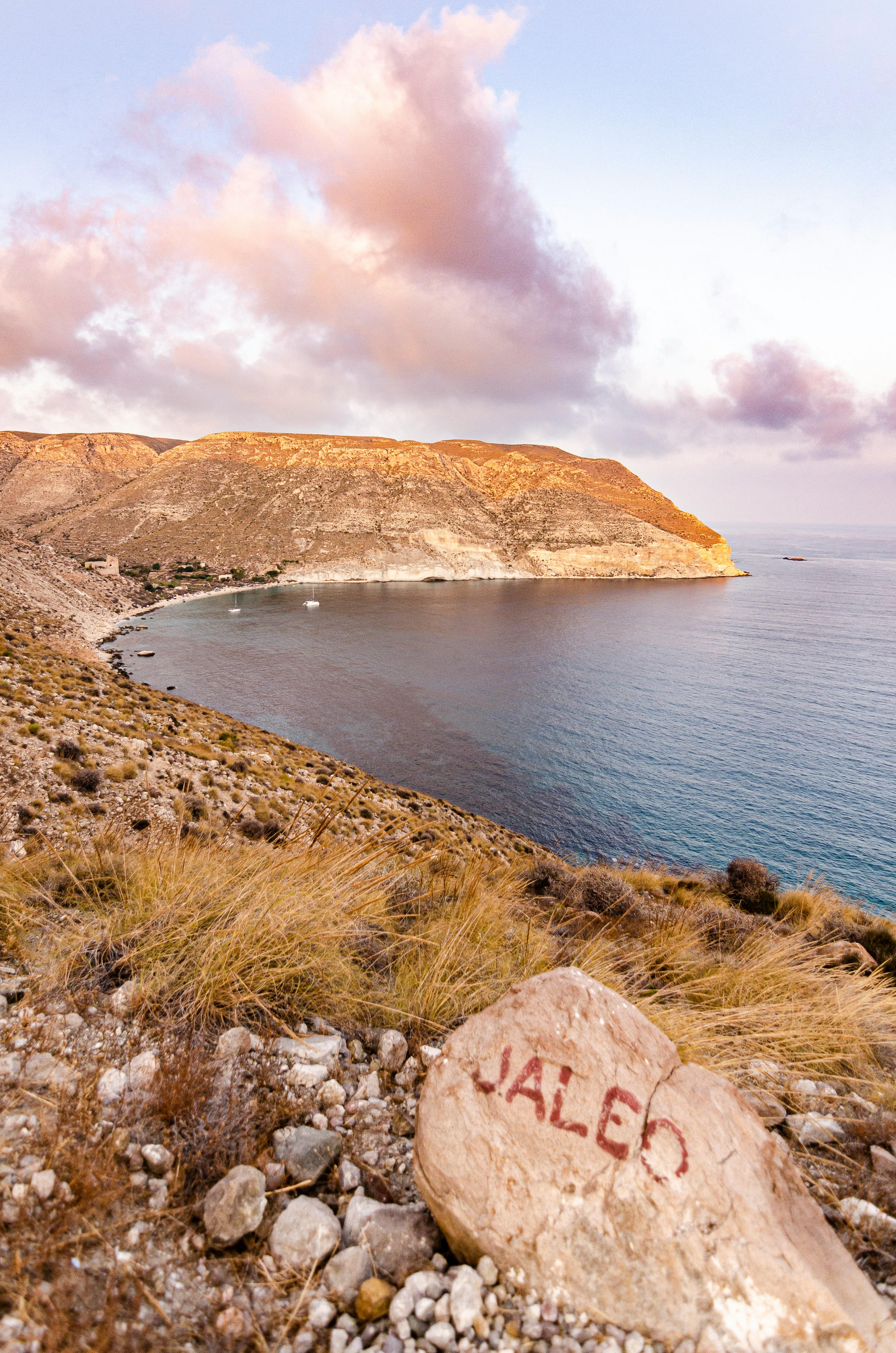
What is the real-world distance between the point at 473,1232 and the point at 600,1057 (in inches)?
25.5

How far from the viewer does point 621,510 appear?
109m

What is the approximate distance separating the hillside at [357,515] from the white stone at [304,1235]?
88.9m

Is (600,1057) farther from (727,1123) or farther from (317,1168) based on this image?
(317,1168)

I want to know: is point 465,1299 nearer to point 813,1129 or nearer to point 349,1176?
point 349,1176

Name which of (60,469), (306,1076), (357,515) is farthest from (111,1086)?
(60,469)

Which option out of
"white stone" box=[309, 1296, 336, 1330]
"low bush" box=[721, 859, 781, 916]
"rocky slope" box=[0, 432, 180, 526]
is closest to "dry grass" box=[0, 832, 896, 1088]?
"white stone" box=[309, 1296, 336, 1330]

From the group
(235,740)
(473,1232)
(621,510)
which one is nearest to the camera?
(473,1232)

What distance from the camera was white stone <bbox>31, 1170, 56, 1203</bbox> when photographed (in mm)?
1533

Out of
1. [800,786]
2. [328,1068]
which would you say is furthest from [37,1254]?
[800,786]

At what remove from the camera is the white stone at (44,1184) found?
1533 millimetres

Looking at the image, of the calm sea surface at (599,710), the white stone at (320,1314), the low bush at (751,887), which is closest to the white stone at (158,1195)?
the white stone at (320,1314)

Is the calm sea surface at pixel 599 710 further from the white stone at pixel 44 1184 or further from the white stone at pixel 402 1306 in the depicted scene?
the white stone at pixel 44 1184

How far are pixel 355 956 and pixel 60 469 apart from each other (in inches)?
5930

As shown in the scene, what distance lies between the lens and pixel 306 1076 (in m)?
2.30
